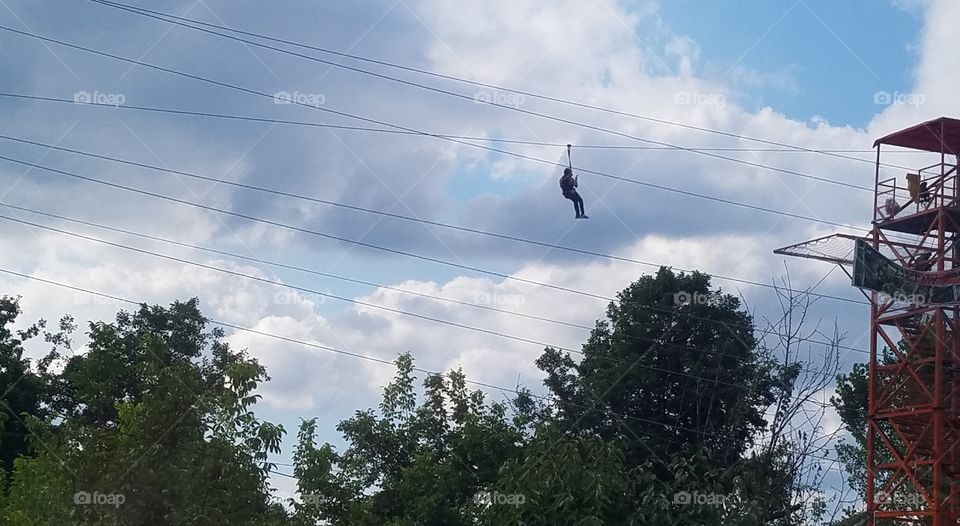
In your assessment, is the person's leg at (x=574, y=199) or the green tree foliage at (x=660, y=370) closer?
the person's leg at (x=574, y=199)

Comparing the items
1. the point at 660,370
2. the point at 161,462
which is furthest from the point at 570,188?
the point at 660,370

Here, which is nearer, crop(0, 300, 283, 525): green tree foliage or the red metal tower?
crop(0, 300, 283, 525): green tree foliage

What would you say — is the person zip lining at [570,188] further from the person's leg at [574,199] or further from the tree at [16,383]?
the tree at [16,383]

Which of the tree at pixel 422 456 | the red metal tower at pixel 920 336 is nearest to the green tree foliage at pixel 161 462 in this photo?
the tree at pixel 422 456

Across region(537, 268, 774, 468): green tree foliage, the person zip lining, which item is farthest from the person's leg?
region(537, 268, 774, 468): green tree foliage

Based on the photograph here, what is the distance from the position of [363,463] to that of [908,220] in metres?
20.9

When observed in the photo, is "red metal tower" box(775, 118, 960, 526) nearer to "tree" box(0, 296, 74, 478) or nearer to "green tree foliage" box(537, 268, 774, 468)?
"green tree foliage" box(537, 268, 774, 468)

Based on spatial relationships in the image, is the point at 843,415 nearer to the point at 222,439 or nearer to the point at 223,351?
the point at 223,351

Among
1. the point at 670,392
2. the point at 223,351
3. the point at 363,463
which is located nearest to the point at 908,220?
the point at 670,392

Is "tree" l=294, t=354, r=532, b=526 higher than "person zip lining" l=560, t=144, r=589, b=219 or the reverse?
the reverse

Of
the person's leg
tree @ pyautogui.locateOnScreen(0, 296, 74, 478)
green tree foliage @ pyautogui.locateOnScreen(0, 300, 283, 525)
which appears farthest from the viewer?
tree @ pyautogui.locateOnScreen(0, 296, 74, 478)

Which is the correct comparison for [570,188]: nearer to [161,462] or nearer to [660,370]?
[161,462]

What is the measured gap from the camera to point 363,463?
92.1 feet

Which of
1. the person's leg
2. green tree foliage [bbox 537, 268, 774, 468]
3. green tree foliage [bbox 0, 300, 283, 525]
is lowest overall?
green tree foliage [bbox 0, 300, 283, 525]
